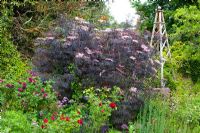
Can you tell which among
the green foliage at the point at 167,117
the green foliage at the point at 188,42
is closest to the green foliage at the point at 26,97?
the green foliage at the point at 167,117

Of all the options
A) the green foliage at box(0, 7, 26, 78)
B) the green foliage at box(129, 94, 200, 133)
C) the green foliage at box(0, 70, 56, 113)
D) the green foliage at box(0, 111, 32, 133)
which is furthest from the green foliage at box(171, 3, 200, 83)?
the green foliage at box(0, 111, 32, 133)

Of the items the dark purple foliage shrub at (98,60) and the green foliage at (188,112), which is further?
the dark purple foliage shrub at (98,60)

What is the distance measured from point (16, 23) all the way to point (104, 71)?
4.29 m

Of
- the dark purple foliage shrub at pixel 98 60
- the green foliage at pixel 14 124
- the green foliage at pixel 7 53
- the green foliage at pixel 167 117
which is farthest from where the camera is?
the green foliage at pixel 7 53

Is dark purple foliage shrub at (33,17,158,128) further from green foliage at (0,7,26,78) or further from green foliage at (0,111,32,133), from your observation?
green foliage at (0,7,26,78)

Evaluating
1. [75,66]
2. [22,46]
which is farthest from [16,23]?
[75,66]

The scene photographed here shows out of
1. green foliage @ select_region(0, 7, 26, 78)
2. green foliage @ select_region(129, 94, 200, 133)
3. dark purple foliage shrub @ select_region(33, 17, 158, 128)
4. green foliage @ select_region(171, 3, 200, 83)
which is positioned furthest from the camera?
green foliage @ select_region(171, 3, 200, 83)

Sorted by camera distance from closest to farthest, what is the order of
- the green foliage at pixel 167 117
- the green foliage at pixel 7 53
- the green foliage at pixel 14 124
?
the green foliage at pixel 167 117
the green foliage at pixel 14 124
the green foliage at pixel 7 53

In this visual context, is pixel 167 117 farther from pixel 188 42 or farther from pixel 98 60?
pixel 188 42

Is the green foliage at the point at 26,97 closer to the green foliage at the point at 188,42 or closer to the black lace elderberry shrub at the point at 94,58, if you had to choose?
the black lace elderberry shrub at the point at 94,58

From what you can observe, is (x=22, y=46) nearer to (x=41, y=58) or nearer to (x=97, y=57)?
(x=41, y=58)

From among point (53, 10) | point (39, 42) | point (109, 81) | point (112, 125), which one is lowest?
point (112, 125)

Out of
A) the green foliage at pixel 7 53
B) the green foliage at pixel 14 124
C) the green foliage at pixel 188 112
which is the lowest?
the green foliage at pixel 188 112

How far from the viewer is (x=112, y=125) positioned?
264 inches
